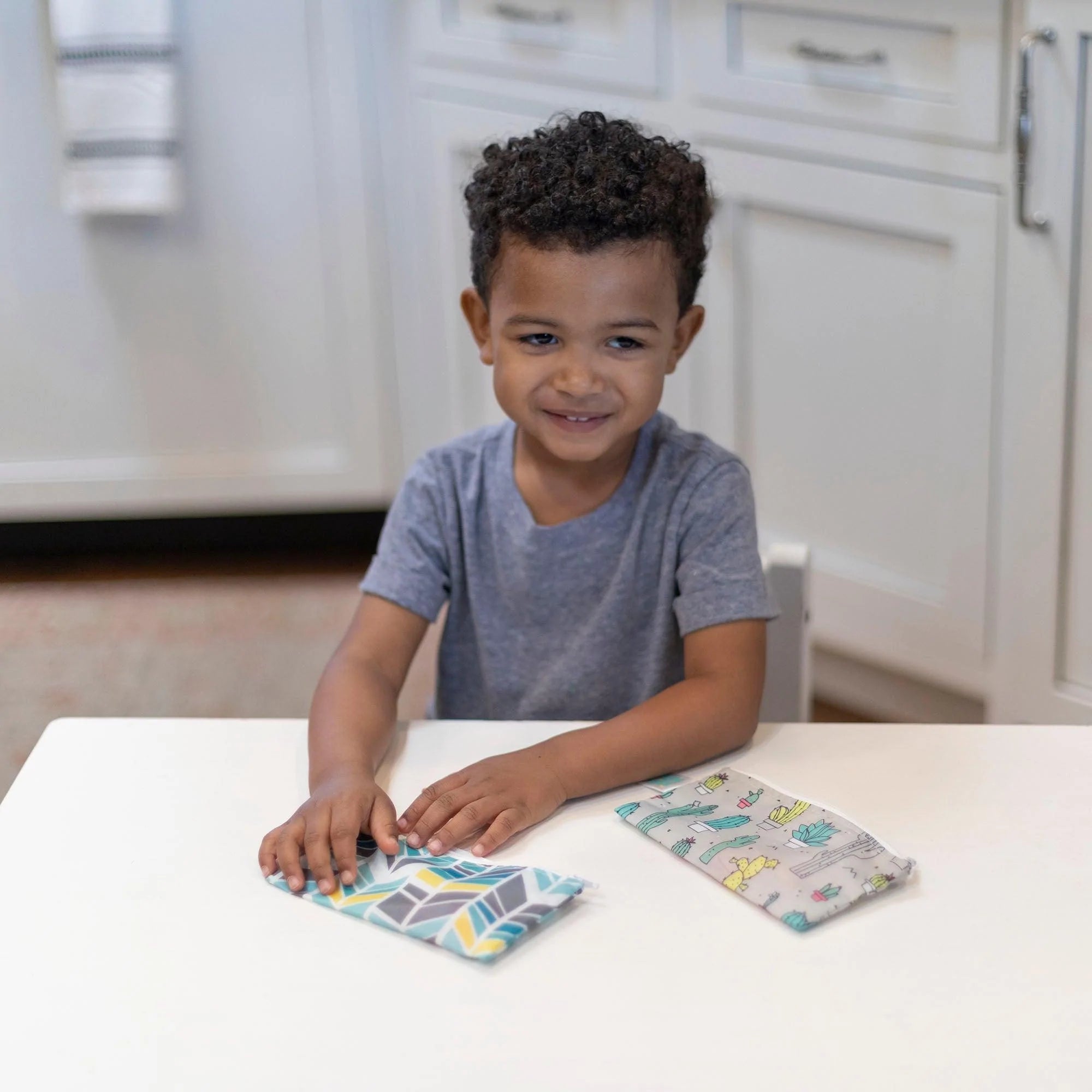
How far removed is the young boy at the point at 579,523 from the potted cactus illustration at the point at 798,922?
17cm

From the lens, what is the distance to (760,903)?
0.63 metres

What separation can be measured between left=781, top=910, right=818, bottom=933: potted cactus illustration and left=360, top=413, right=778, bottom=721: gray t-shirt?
44 cm

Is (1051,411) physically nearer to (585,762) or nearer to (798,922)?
(585,762)

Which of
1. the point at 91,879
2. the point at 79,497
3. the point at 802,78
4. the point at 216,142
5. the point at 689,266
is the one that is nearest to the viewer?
the point at 91,879

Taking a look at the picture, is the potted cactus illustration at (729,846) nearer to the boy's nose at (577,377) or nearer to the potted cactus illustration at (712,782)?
the potted cactus illustration at (712,782)

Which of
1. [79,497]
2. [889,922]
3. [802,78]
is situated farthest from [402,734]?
[79,497]

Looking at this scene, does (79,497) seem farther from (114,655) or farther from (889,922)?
(889,922)

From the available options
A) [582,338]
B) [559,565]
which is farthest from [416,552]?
[582,338]

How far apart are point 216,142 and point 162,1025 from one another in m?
1.76

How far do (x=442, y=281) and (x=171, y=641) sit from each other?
2.20 feet

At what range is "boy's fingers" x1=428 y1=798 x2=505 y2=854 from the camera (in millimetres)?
703

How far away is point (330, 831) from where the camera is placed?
69 cm

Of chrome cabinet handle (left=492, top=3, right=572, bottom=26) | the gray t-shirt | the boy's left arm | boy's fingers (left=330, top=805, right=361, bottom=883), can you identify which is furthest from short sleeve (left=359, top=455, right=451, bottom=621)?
chrome cabinet handle (left=492, top=3, right=572, bottom=26)

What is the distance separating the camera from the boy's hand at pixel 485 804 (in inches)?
27.8
